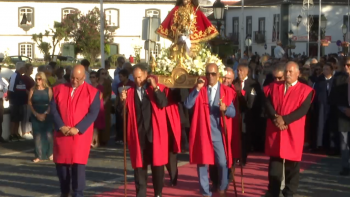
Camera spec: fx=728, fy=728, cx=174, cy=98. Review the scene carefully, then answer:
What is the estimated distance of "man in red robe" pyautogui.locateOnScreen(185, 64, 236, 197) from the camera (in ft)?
31.3

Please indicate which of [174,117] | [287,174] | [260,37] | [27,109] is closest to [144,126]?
[174,117]

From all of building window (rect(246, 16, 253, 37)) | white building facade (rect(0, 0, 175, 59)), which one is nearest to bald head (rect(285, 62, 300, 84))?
white building facade (rect(0, 0, 175, 59))

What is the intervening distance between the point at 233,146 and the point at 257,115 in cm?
377

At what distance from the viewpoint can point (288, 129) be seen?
9.27m

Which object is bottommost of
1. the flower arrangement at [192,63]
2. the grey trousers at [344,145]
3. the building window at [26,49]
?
the grey trousers at [344,145]

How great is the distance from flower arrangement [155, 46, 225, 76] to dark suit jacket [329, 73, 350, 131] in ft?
6.93

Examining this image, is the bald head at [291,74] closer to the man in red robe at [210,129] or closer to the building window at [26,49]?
the man in red robe at [210,129]

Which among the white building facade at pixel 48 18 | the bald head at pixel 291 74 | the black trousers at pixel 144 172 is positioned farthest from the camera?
the white building facade at pixel 48 18

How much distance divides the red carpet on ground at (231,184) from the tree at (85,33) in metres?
32.6

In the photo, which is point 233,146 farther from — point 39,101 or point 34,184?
point 39,101

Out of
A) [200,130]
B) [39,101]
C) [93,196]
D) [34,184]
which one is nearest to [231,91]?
[200,130]

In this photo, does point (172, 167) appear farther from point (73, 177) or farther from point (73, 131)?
point (73, 131)

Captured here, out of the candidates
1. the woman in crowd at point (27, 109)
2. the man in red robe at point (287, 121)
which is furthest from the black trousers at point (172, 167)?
the woman in crowd at point (27, 109)

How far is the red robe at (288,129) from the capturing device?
30.3 feet
